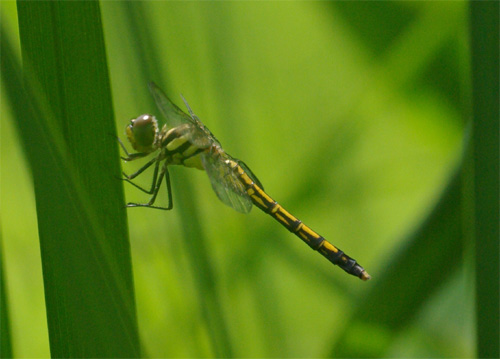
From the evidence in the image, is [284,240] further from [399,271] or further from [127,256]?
[127,256]

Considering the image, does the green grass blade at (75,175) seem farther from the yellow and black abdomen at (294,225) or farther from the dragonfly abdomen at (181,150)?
the yellow and black abdomen at (294,225)

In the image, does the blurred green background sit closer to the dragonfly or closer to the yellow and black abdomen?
the dragonfly

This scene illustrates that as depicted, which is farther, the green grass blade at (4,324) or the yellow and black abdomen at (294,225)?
the yellow and black abdomen at (294,225)

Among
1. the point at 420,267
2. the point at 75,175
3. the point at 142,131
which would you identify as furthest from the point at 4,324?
the point at 420,267

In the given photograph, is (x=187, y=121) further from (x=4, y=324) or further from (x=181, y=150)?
(x=4, y=324)

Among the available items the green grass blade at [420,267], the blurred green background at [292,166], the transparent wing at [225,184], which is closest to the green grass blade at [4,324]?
the blurred green background at [292,166]

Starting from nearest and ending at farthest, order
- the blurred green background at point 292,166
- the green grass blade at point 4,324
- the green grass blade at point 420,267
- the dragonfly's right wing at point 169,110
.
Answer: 1. the green grass blade at point 4,324
2. the green grass blade at point 420,267
3. the dragonfly's right wing at point 169,110
4. the blurred green background at point 292,166

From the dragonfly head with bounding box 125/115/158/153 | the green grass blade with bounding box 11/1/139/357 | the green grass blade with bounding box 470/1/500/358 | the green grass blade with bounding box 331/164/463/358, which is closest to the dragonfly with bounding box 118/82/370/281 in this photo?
the dragonfly head with bounding box 125/115/158/153
